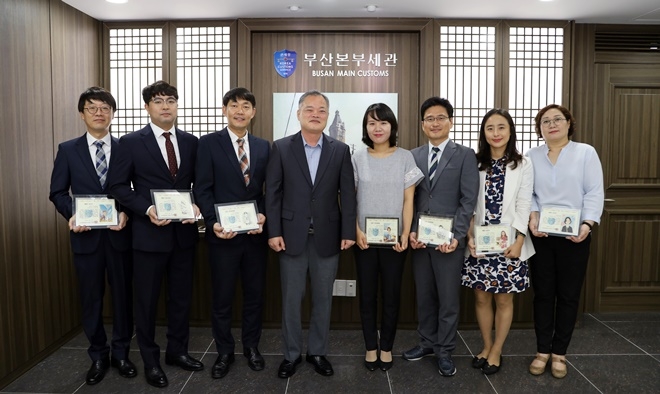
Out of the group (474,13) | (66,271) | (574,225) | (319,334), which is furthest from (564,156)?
(66,271)

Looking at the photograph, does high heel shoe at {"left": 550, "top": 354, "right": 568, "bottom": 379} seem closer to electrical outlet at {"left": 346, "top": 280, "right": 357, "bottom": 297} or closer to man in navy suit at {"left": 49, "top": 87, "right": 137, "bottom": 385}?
electrical outlet at {"left": 346, "top": 280, "right": 357, "bottom": 297}

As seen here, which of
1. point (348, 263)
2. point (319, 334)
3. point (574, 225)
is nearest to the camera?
point (574, 225)

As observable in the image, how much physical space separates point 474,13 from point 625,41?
4.93ft

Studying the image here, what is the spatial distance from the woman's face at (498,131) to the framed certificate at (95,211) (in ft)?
7.40

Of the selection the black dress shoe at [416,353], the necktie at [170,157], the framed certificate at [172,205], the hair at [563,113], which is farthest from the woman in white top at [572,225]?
the necktie at [170,157]

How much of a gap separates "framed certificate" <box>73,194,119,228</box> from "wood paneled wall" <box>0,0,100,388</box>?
22.2 inches

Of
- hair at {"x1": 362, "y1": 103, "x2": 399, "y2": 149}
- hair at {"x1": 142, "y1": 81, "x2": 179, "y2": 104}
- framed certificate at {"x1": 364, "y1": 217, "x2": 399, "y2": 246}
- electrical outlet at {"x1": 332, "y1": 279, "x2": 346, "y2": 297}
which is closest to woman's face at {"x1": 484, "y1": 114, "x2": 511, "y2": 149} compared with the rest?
hair at {"x1": 362, "y1": 103, "x2": 399, "y2": 149}

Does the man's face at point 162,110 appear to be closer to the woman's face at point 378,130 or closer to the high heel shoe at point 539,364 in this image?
the woman's face at point 378,130

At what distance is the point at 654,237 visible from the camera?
13.0 ft

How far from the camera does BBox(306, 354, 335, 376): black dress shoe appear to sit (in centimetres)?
269

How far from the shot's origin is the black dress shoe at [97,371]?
260cm

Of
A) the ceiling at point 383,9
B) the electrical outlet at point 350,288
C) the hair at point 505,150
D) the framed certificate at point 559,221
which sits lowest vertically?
the electrical outlet at point 350,288

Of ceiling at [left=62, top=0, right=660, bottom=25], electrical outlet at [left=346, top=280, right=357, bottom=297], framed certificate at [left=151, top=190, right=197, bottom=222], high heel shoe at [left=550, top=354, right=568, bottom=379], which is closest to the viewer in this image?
framed certificate at [left=151, top=190, right=197, bottom=222]

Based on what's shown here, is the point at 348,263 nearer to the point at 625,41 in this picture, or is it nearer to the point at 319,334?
the point at 319,334
